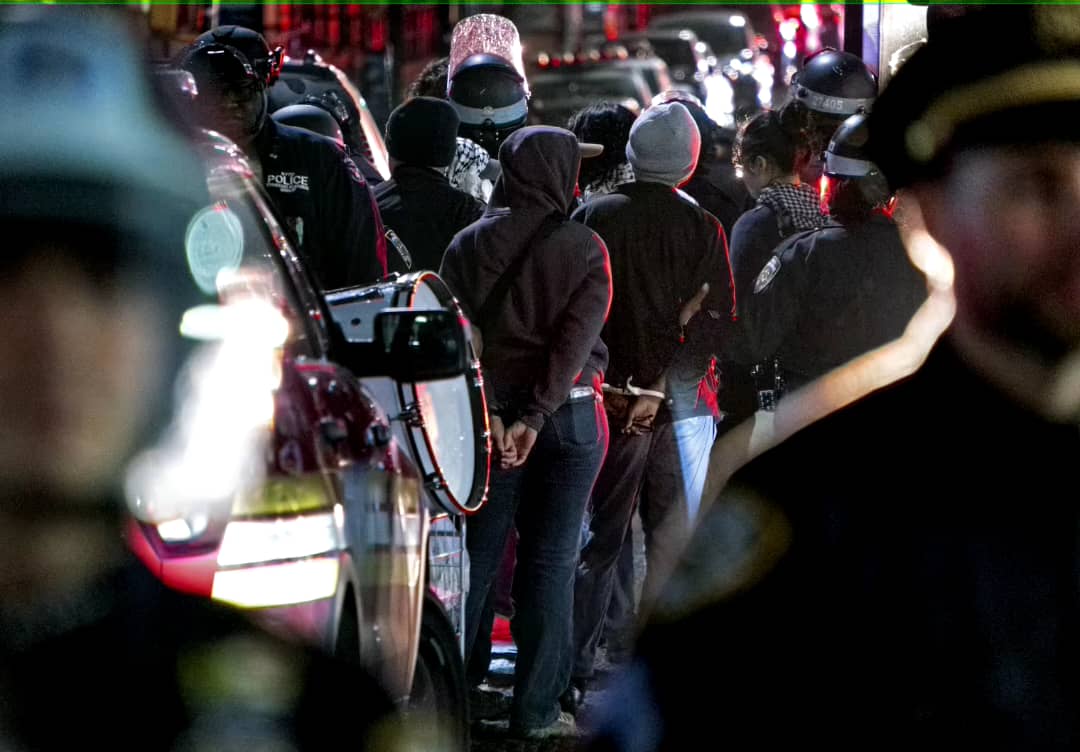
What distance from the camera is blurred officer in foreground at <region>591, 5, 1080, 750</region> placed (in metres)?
1.74

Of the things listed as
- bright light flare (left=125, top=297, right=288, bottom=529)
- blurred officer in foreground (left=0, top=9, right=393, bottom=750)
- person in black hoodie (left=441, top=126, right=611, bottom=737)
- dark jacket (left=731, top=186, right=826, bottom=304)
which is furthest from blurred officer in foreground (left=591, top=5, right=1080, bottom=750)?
dark jacket (left=731, top=186, right=826, bottom=304)

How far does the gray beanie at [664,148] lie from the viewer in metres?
7.06

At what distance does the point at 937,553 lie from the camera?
174cm

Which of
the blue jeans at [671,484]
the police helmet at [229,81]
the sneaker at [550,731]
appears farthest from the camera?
the blue jeans at [671,484]

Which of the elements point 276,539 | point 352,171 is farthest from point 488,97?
point 276,539

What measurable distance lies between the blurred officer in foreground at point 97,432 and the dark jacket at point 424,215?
392 centimetres

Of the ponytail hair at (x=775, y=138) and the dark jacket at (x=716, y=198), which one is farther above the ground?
the ponytail hair at (x=775, y=138)

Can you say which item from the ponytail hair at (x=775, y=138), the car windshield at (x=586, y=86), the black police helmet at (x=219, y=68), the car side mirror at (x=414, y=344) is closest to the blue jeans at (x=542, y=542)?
the black police helmet at (x=219, y=68)

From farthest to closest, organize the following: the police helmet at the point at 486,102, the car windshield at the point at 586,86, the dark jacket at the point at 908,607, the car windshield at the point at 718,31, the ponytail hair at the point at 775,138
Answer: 1. the car windshield at the point at 718,31
2. the car windshield at the point at 586,86
3. the police helmet at the point at 486,102
4. the ponytail hair at the point at 775,138
5. the dark jacket at the point at 908,607

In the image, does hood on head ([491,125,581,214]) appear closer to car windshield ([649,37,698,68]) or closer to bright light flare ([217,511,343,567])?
bright light flare ([217,511,343,567])

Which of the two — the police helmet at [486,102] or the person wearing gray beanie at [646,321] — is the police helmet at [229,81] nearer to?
the person wearing gray beanie at [646,321]

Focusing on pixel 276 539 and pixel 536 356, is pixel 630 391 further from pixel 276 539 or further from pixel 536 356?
pixel 276 539

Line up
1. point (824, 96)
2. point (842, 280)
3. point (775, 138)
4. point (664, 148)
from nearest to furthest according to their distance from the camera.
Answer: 1. point (842, 280)
2. point (664, 148)
3. point (775, 138)
4. point (824, 96)

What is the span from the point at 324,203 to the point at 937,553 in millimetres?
4760
